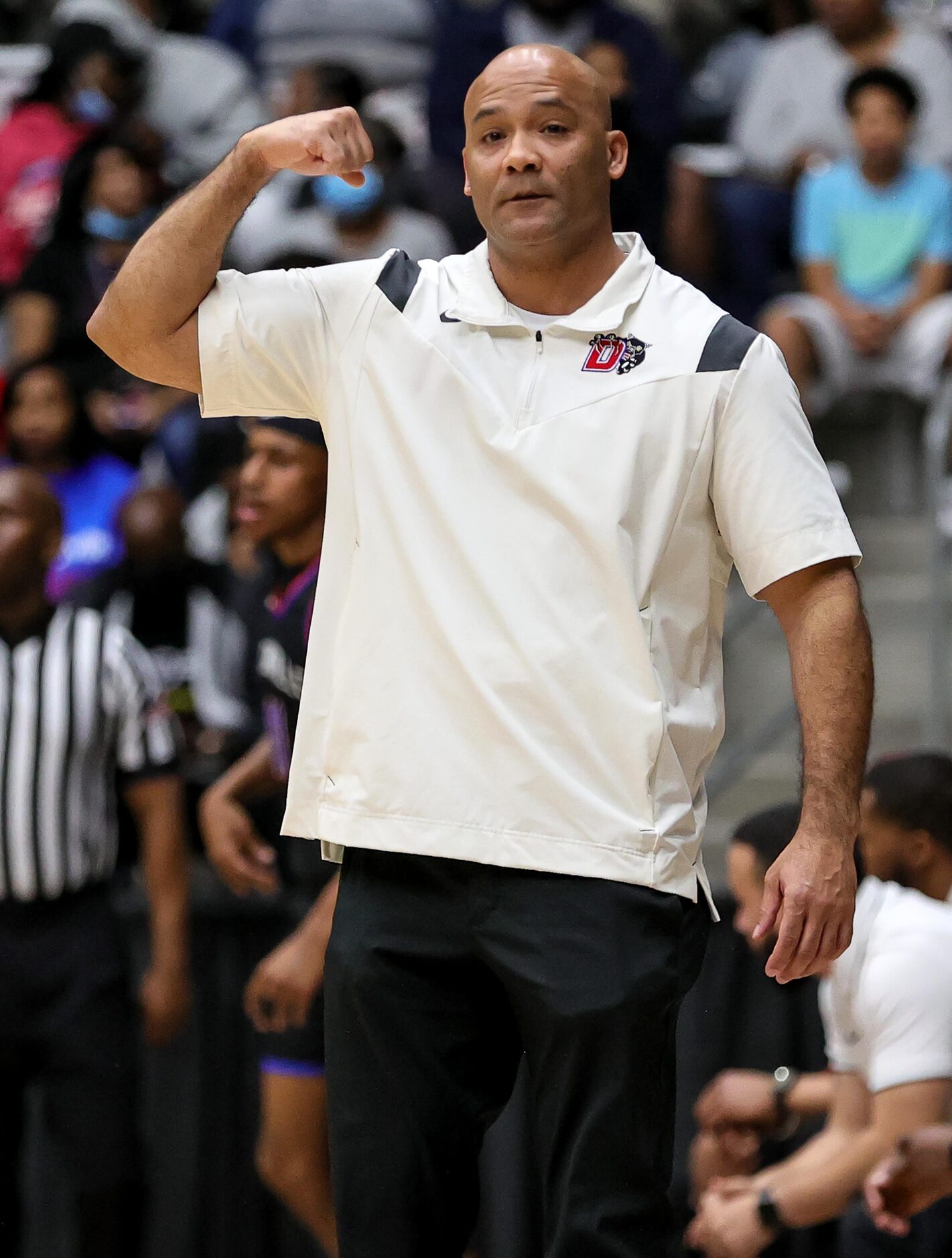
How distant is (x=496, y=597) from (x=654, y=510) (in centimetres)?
24

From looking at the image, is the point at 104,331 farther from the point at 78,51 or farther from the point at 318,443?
the point at 78,51

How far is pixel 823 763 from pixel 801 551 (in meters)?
0.28

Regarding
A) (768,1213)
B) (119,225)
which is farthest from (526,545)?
(119,225)

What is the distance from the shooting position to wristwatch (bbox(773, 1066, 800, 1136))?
4160 mm

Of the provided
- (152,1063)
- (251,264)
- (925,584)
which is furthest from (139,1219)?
(251,264)

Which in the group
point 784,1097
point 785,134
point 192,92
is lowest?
point 784,1097

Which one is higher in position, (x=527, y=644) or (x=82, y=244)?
(x=82, y=244)

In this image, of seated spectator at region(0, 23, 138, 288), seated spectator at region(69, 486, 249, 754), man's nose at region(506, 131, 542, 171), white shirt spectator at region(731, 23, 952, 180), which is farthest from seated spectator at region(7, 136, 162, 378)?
man's nose at region(506, 131, 542, 171)

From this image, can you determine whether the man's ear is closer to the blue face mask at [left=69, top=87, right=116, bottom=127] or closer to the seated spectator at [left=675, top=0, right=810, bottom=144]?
the seated spectator at [left=675, top=0, right=810, bottom=144]

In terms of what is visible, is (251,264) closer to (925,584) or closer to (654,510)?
(925,584)

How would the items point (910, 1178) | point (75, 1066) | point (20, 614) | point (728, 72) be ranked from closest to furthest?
point (910, 1178)
point (75, 1066)
point (20, 614)
point (728, 72)

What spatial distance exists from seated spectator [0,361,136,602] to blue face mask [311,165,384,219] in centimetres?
117

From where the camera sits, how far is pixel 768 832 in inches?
147

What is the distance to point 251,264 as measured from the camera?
22.2ft
